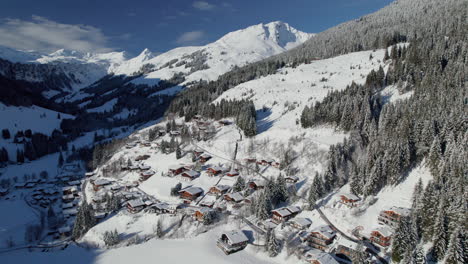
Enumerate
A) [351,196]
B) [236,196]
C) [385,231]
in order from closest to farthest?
[385,231] → [351,196] → [236,196]

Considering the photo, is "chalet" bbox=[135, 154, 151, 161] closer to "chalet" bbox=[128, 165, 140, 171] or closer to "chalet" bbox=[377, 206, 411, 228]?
"chalet" bbox=[128, 165, 140, 171]

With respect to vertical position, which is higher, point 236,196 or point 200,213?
point 236,196

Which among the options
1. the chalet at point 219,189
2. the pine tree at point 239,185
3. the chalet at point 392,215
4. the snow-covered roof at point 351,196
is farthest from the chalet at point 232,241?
the chalet at point 392,215

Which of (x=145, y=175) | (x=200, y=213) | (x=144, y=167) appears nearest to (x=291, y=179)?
(x=200, y=213)

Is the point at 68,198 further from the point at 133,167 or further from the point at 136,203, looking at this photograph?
the point at 136,203

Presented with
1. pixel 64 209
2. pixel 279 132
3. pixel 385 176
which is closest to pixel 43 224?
pixel 64 209

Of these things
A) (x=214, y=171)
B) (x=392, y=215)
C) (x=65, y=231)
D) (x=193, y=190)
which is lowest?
(x=65, y=231)

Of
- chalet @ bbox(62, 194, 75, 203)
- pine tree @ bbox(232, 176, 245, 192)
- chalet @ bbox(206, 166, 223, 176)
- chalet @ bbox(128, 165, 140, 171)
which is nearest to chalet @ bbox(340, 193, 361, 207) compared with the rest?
pine tree @ bbox(232, 176, 245, 192)
